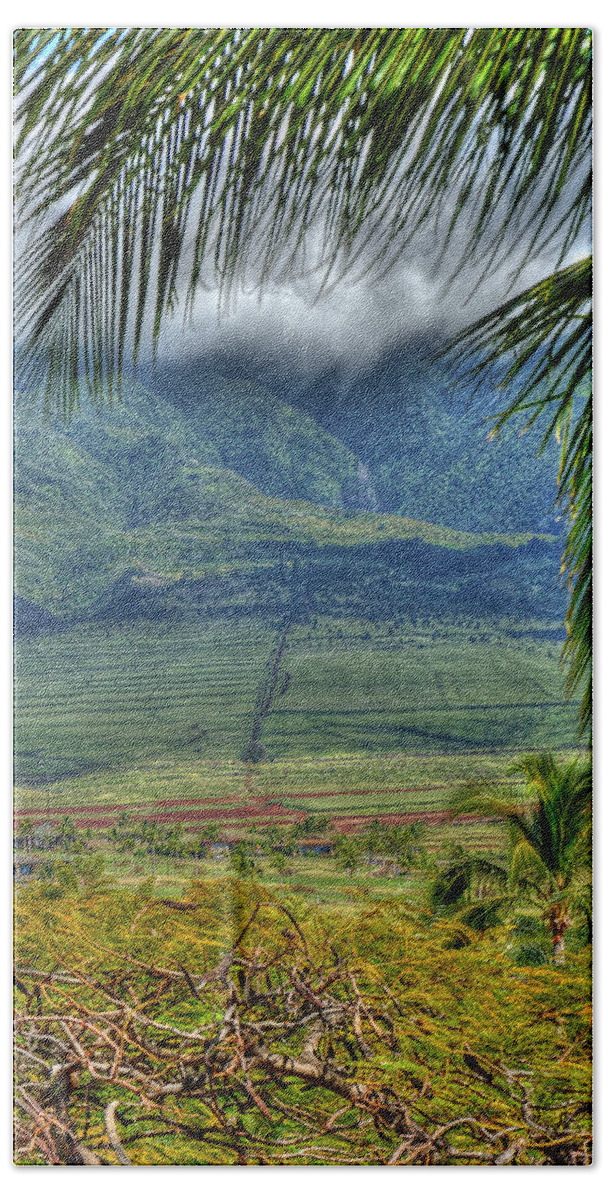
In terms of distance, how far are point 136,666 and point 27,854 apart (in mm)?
662

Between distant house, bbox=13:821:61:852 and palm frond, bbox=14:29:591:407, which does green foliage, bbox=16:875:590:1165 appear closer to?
distant house, bbox=13:821:61:852

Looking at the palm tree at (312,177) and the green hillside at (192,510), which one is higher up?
the palm tree at (312,177)

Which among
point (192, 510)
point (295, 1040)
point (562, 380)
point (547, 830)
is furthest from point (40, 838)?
point (562, 380)

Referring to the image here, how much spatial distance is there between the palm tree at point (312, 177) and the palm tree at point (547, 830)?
22 cm

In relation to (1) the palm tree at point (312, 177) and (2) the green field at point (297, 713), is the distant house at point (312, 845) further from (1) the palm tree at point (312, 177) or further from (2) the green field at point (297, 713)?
(1) the palm tree at point (312, 177)

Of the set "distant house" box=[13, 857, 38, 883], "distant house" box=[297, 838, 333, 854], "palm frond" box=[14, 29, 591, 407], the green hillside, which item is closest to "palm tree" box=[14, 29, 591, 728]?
"palm frond" box=[14, 29, 591, 407]

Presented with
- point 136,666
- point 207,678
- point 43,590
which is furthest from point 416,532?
point 43,590

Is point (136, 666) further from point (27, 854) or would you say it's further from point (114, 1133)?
point (114, 1133)

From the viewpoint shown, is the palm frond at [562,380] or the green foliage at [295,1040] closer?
the green foliage at [295,1040]

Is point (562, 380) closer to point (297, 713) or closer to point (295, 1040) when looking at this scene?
point (297, 713)

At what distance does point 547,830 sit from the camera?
8.29ft

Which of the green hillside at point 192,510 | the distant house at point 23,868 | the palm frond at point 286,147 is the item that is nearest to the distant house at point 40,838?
the distant house at point 23,868

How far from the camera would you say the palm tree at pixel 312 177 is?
2510 mm

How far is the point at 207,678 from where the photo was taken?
2.55 m
